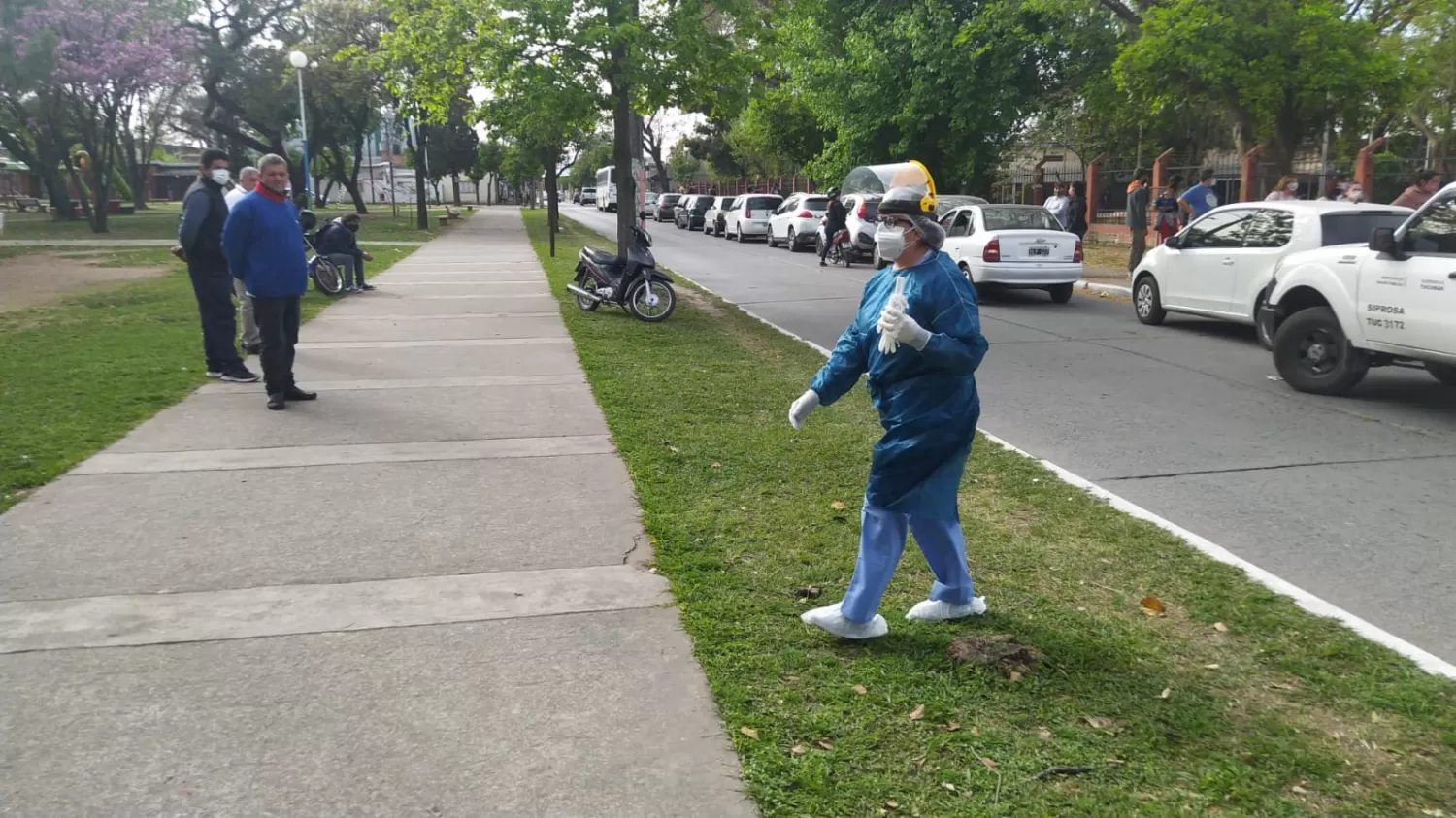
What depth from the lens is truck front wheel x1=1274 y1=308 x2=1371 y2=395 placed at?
887cm

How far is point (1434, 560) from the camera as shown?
517cm

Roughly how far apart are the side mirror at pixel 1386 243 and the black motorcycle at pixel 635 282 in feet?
25.3

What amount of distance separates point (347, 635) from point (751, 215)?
3099cm

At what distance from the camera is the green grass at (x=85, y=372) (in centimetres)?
689

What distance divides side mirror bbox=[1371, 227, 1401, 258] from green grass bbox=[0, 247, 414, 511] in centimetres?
891

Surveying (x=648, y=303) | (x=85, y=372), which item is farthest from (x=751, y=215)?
(x=85, y=372)

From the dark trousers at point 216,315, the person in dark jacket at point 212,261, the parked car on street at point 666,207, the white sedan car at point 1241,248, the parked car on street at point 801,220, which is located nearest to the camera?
the person in dark jacket at point 212,261

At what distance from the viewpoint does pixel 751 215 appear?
113 ft

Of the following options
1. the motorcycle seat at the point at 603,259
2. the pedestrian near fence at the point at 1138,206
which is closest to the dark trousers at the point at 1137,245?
the pedestrian near fence at the point at 1138,206

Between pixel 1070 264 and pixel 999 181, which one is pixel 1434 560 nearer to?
pixel 1070 264

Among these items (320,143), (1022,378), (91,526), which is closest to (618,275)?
(1022,378)

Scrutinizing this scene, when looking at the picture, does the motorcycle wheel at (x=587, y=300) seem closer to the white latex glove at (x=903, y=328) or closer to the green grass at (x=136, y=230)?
the white latex glove at (x=903, y=328)

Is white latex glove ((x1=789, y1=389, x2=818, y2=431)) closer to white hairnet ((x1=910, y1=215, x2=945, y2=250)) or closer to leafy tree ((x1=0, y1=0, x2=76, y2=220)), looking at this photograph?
white hairnet ((x1=910, y1=215, x2=945, y2=250))

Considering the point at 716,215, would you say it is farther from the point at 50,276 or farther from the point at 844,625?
the point at 844,625
